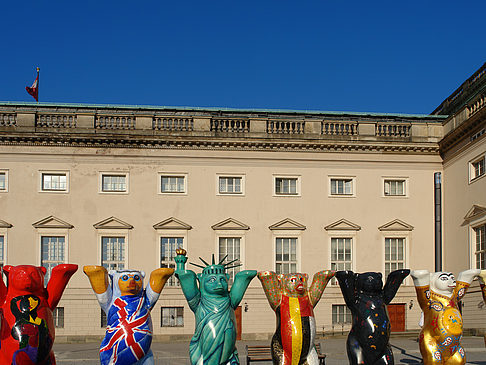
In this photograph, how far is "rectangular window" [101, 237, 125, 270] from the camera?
80.0ft

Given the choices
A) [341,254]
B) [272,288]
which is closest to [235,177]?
[341,254]

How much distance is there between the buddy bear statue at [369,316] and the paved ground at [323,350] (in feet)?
A: 21.7

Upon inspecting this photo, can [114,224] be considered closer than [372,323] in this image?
No

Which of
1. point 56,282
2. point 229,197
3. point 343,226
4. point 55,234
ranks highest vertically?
point 229,197

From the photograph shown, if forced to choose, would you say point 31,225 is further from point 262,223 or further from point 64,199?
point 262,223

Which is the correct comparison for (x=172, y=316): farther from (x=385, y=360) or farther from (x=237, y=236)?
(x=385, y=360)

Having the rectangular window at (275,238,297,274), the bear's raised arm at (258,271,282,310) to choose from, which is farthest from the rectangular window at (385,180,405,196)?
the bear's raised arm at (258,271,282,310)

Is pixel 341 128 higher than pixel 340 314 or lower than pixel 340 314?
higher

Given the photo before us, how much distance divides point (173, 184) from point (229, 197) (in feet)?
7.28

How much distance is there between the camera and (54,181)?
81.3ft

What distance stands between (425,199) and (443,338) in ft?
51.5

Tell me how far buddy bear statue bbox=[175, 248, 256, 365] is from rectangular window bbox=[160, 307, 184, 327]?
1496cm

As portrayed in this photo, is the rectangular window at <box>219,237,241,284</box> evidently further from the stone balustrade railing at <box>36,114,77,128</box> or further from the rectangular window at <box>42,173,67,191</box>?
the stone balustrade railing at <box>36,114,77,128</box>

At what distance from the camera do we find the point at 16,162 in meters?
24.6
